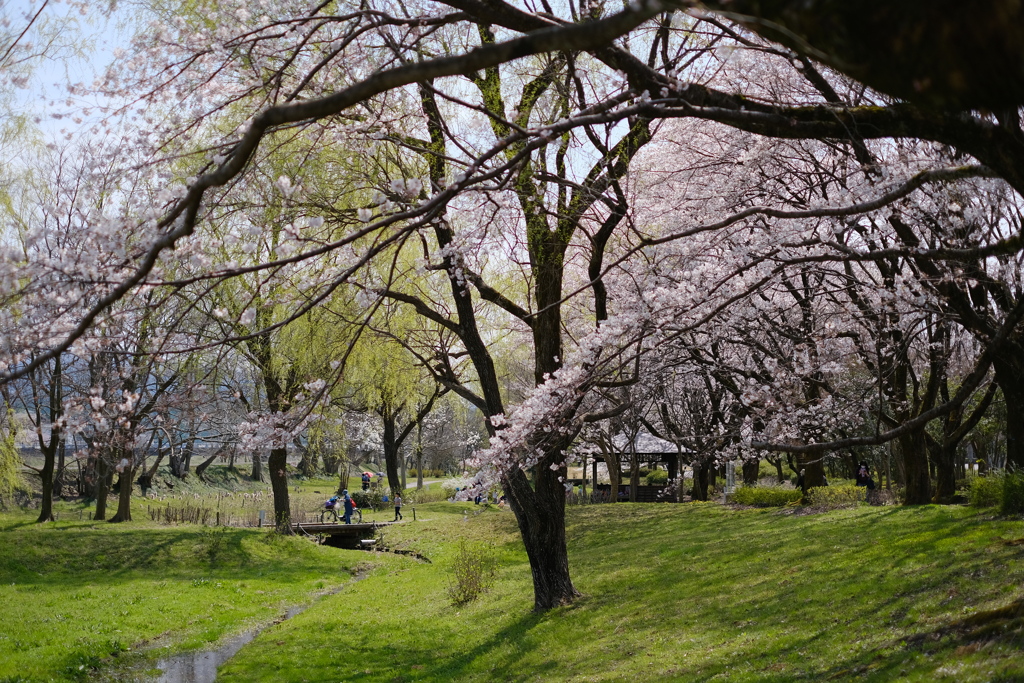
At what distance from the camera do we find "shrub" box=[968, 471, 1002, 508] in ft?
36.2

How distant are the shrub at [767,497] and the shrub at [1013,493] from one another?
8.22 m

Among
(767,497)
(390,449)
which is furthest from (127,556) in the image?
(390,449)

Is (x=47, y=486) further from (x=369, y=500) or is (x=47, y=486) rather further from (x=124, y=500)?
(x=369, y=500)

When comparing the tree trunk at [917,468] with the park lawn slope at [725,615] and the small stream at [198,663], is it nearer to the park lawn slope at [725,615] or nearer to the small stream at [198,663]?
the park lawn slope at [725,615]

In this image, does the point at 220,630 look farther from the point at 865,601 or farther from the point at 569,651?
the point at 865,601

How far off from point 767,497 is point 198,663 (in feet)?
46.7

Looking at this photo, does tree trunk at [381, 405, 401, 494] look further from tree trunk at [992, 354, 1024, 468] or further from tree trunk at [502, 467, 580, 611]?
tree trunk at [992, 354, 1024, 468]

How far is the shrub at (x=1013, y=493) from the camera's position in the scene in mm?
9992

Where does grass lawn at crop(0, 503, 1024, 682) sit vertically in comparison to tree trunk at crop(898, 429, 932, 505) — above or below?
below

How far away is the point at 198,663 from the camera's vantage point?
33.8ft

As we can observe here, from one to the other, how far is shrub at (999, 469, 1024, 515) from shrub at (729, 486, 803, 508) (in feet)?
27.0

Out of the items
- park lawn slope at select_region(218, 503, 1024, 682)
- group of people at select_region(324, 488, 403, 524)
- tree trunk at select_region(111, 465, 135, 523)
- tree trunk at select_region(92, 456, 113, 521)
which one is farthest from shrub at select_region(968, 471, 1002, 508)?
tree trunk at select_region(92, 456, 113, 521)

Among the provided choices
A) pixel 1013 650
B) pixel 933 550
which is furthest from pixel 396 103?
pixel 933 550

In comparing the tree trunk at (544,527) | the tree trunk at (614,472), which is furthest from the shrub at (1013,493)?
the tree trunk at (614,472)
